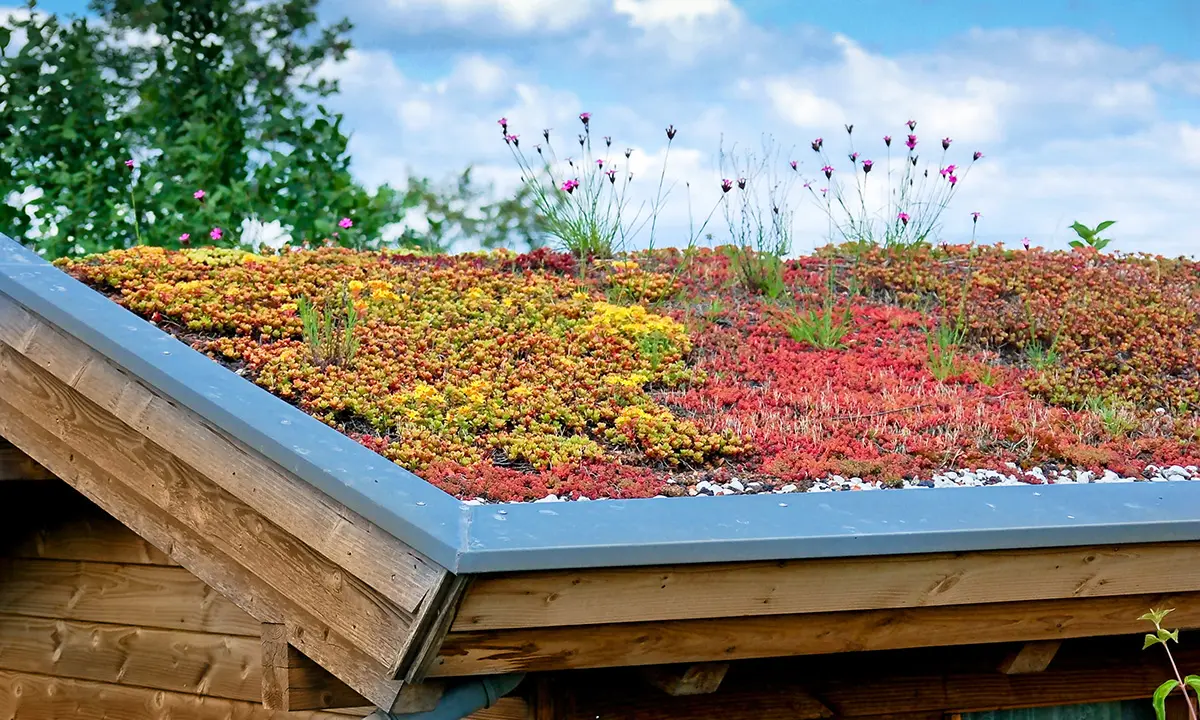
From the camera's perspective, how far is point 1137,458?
172 inches

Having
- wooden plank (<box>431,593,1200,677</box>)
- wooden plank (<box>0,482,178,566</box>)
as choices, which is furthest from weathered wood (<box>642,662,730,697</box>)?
wooden plank (<box>0,482,178,566</box>)

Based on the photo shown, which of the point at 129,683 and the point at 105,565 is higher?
the point at 105,565

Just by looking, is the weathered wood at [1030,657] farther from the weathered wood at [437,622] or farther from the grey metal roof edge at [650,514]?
the weathered wood at [437,622]

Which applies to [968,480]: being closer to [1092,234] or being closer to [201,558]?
[201,558]

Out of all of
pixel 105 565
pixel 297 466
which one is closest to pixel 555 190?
pixel 105 565

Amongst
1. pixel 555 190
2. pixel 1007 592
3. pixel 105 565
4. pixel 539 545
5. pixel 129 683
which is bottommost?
pixel 129 683

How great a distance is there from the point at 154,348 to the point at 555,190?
365 cm

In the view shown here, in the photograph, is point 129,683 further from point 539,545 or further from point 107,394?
point 539,545

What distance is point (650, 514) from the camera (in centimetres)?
282

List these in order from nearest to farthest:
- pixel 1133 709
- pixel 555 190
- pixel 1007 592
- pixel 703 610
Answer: pixel 703 610 < pixel 1007 592 < pixel 1133 709 < pixel 555 190

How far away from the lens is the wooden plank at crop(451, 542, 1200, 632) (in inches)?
106

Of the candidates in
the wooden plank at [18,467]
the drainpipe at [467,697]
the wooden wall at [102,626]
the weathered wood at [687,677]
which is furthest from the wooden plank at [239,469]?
the weathered wood at [687,677]

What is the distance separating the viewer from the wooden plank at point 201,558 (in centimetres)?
308

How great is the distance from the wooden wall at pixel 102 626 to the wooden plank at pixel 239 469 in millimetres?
680
